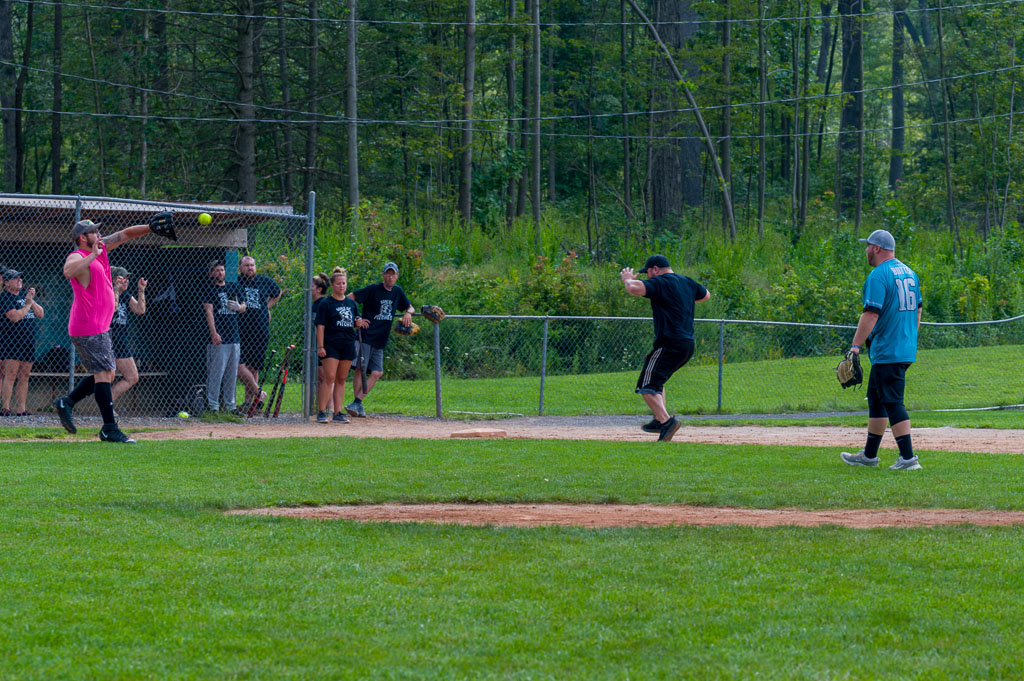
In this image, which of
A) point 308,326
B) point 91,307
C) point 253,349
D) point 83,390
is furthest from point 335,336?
point 91,307

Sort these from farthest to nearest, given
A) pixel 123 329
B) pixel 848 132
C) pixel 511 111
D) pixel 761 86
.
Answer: pixel 848 132 → pixel 511 111 → pixel 761 86 → pixel 123 329

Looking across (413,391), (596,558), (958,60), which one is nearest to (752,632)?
(596,558)

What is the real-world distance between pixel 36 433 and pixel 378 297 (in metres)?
4.68

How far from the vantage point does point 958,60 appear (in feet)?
125

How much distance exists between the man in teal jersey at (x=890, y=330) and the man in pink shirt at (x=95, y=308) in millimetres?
6351

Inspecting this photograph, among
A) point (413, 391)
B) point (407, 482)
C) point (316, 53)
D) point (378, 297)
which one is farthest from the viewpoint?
point (316, 53)

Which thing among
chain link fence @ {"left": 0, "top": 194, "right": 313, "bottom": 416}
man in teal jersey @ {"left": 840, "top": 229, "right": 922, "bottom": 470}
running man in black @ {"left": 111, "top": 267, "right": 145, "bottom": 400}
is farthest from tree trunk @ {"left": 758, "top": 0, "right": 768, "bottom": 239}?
man in teal jersey @ {"left": 840, "top": 229, "right": 922, "bottom": 470}

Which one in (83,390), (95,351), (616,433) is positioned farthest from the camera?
(616,433)

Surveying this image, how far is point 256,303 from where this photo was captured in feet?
49.5

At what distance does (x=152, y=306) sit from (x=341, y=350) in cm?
289

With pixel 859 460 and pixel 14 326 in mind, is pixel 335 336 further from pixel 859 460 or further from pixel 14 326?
pixel 859 460

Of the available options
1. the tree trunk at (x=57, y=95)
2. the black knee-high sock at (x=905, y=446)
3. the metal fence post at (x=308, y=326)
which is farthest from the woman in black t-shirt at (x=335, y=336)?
the tree trunk at (x=57, y=95)

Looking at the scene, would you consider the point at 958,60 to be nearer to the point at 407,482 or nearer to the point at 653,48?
the point at 653,48

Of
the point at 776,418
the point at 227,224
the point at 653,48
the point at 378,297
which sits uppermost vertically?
the point at 653,48
